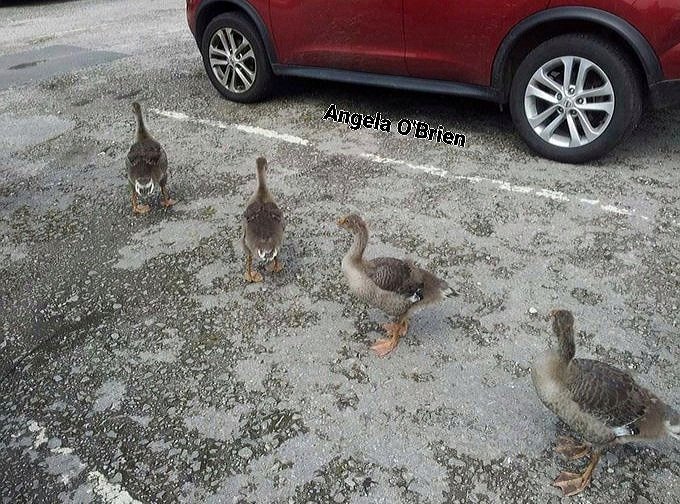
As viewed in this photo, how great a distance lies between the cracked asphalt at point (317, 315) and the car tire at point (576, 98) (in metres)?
0.24

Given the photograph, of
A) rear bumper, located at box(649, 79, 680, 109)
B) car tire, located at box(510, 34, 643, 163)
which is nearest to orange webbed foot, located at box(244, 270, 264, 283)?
car tire, located at box(510, 34, 643, 163)

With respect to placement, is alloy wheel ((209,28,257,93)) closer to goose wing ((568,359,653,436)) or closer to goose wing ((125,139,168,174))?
goose wing ((125,139,168,174))

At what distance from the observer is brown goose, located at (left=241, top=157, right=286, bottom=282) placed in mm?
4148

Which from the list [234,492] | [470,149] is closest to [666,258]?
[470,149]

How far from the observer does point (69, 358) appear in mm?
3695

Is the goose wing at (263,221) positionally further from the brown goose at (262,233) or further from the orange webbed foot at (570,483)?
the orange webbed foot at (570,483)

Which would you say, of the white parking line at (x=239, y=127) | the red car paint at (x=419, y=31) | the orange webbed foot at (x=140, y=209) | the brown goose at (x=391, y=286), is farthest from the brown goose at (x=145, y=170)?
the red car paint at (x=419, y=31)

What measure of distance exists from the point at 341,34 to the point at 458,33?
126 cm

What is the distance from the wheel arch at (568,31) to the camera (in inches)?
195

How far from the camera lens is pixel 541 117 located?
5551 millimetres

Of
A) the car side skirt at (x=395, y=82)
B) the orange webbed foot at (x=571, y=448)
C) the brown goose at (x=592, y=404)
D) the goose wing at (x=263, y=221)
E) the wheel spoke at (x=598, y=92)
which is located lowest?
the orange webbed foot at (x=571, y=448)

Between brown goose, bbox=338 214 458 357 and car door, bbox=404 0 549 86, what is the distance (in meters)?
2.62

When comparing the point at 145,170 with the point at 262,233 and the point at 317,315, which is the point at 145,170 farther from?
the point at 317,315

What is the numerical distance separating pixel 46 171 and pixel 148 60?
4.08m
